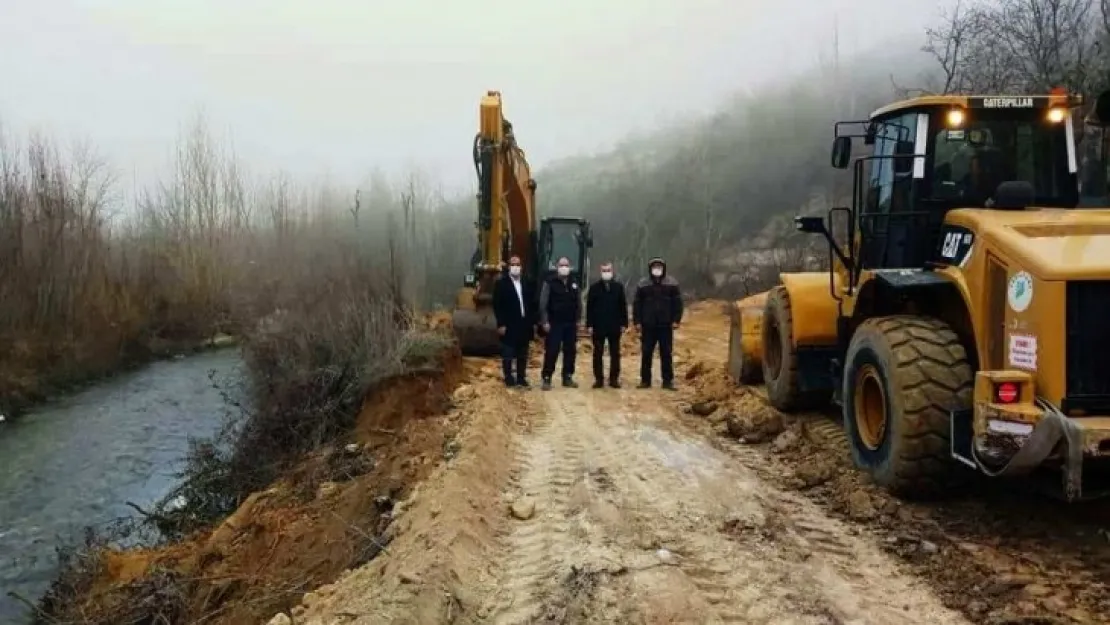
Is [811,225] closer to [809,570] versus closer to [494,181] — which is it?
[809,570]

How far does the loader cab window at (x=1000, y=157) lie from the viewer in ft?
22.2

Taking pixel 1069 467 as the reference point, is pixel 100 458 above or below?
below

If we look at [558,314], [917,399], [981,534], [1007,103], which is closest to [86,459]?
[558,314]

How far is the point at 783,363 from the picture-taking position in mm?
8836

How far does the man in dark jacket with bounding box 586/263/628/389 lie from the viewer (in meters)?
11.7

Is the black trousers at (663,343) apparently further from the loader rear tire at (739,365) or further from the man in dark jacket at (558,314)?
the man in dark jacket at (558,314)

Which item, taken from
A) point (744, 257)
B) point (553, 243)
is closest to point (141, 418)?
point (553, 243)

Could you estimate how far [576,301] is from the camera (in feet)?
38.1

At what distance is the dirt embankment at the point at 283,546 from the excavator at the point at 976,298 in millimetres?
3464

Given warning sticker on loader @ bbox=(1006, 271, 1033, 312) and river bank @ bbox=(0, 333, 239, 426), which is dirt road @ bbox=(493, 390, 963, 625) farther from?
river bank @ bbox=(0, 333, 239, 426)

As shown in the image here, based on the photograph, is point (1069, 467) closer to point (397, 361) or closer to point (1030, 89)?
point (397, 361)

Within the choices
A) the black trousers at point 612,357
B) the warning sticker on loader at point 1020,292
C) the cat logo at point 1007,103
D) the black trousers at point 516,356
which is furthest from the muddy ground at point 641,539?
the cat logo at point 1007,103

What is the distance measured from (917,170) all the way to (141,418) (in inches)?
575

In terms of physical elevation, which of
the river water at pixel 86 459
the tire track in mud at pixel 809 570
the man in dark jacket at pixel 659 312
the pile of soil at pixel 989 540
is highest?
the man in dark jacket at pixel 659 312
